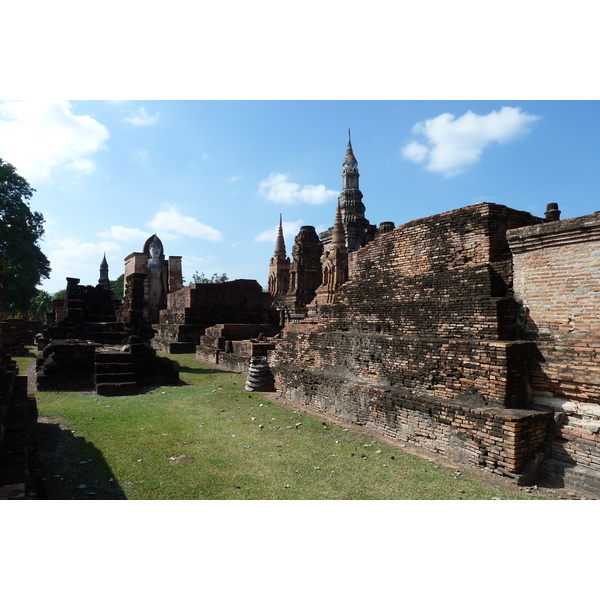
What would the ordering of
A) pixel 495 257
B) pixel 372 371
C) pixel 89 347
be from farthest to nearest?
pixel 89 347 → pixel 372 371 → pixel 495 257

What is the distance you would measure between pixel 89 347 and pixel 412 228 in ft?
30.5

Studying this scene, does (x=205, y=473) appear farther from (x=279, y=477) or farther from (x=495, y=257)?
(x=495, y=257)

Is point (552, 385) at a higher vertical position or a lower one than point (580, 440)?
higher

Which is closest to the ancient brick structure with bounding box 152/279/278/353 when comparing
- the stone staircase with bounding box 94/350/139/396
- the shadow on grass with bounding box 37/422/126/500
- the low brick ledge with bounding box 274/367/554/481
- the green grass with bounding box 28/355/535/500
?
the stone staircase with bounding box 94/350/139/396

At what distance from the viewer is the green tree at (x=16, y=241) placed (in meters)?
27.8

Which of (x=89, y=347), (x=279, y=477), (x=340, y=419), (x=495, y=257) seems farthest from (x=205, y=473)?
(x=89, y=347)

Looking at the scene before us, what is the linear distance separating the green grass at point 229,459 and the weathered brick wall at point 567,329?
974 mm

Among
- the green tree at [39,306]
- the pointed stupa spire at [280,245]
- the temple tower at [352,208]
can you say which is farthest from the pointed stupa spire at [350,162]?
the green tree at [39,306]

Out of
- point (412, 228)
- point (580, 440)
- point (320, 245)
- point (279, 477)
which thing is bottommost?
point (279, 477)

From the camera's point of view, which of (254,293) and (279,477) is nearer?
(279,477)

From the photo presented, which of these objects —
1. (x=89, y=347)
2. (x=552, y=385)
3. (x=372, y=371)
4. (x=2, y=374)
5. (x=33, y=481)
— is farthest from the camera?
(x=89, y=347)

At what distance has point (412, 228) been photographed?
743 cm

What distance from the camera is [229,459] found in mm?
5531

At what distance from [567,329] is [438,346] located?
5.55 feet
